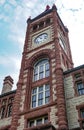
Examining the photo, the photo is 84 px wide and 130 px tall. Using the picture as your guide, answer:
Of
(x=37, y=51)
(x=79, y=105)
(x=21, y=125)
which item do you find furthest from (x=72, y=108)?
(x=37, y=51)

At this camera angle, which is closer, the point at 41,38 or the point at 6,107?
the point at 6,107

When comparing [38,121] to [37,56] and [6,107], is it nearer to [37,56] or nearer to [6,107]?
[6,107]

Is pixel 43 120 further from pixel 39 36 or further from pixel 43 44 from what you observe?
pixel 39 36

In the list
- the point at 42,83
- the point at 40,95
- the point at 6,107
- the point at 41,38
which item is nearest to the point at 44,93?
the point at 40,95

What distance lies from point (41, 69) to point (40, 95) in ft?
16.1

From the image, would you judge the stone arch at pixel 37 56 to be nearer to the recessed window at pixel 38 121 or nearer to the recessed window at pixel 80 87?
the recessed window at pixel 80 87

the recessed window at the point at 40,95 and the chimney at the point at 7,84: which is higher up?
the chimney at the point at 7,84

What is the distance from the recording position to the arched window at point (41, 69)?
26866mm

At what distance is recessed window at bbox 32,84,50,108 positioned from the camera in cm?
2325

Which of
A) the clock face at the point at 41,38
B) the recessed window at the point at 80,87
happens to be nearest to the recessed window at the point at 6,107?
the recessed window at the point at 80,87

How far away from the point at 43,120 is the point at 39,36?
16.8 metres

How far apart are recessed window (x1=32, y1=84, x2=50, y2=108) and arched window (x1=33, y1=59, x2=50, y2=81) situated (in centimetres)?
212

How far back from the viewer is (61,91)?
858 inches

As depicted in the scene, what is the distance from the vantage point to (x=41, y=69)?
2809cm
